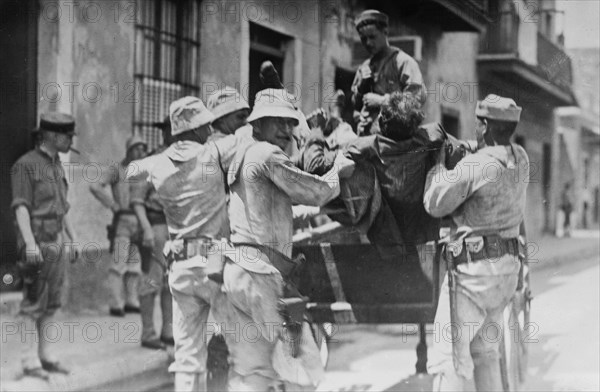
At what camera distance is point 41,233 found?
601 cm

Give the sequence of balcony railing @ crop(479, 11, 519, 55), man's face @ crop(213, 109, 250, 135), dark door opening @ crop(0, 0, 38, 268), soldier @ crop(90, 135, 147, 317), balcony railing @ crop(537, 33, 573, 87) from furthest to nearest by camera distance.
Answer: balcony railing @ crop(537, 33, 573, 87) → balcony railing @ crop(479, 11, 519, 55) → soldier @ crop(90, 135, 147, 317) → dark door opening @ crop(0, 0, 38, 268) → man's face @ crop(213, 109, 250, 135)

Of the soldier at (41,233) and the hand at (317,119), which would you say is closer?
the hand at (317,119)

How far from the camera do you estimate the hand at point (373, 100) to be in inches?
213

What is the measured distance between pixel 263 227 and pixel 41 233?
2.35m

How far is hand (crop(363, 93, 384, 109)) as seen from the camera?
5405mm

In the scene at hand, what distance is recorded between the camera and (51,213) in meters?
6.06

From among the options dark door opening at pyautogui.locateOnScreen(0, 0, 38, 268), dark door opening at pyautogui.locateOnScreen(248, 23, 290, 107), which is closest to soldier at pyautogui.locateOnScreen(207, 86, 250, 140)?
dark door opening at pyautogui.locateOnScreen(0, 0, 38, 268)

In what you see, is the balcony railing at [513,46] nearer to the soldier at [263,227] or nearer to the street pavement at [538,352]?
the street pavement at [538,352]

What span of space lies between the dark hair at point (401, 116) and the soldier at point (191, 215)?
966 millimetres

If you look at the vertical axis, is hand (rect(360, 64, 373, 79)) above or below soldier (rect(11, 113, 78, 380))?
above

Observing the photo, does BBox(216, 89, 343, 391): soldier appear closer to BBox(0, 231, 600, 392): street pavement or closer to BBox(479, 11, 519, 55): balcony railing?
BBox(0, 231, 600, 392): street pavement

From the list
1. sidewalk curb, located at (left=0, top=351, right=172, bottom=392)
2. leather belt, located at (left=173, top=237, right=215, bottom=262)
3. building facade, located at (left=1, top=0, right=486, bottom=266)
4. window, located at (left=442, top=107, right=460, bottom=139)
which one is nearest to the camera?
leather belt, located at (left=173, top=237, right=215, bottom=262)

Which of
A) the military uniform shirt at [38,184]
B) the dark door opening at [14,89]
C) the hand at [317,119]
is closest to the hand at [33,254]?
the military uniform shirt at [38,184]

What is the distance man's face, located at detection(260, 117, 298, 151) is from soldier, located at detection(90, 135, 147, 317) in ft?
10.8
